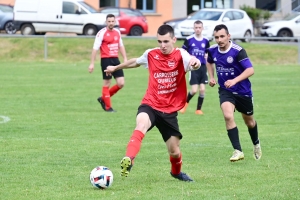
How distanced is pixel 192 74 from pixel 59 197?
8814mm

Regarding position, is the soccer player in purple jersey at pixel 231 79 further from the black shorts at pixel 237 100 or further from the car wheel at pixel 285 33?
the car wheel at pixel 285 33

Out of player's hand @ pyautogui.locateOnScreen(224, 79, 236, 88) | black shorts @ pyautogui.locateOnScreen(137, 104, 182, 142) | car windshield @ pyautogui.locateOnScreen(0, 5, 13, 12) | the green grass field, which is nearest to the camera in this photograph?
the green grass field

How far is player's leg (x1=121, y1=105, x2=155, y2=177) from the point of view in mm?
6875

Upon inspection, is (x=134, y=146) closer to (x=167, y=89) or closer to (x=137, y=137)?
(x=137, y=137)

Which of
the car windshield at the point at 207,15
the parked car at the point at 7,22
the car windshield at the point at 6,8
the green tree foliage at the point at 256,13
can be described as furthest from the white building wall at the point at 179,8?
the parked car at the point at 7,22

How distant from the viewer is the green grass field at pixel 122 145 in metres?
7.41

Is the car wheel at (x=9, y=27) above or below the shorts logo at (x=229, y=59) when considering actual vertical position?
above

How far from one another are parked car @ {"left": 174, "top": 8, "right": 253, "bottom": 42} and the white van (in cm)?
371

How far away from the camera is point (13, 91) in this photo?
1975 cm

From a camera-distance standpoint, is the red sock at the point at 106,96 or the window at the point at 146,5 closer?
the red sock at the point at 106,96

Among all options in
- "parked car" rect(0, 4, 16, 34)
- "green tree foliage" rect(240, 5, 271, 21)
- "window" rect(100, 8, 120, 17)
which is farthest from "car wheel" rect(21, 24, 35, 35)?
"green tree foliage" rect(240, 5, 271, 21)

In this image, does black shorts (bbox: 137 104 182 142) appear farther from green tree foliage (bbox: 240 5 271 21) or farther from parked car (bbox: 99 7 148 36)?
green tree foliage (bbox: 240 5 271 21)

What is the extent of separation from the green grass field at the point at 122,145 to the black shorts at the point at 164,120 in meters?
0.56

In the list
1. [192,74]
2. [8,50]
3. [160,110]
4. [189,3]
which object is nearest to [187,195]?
[160,110]
